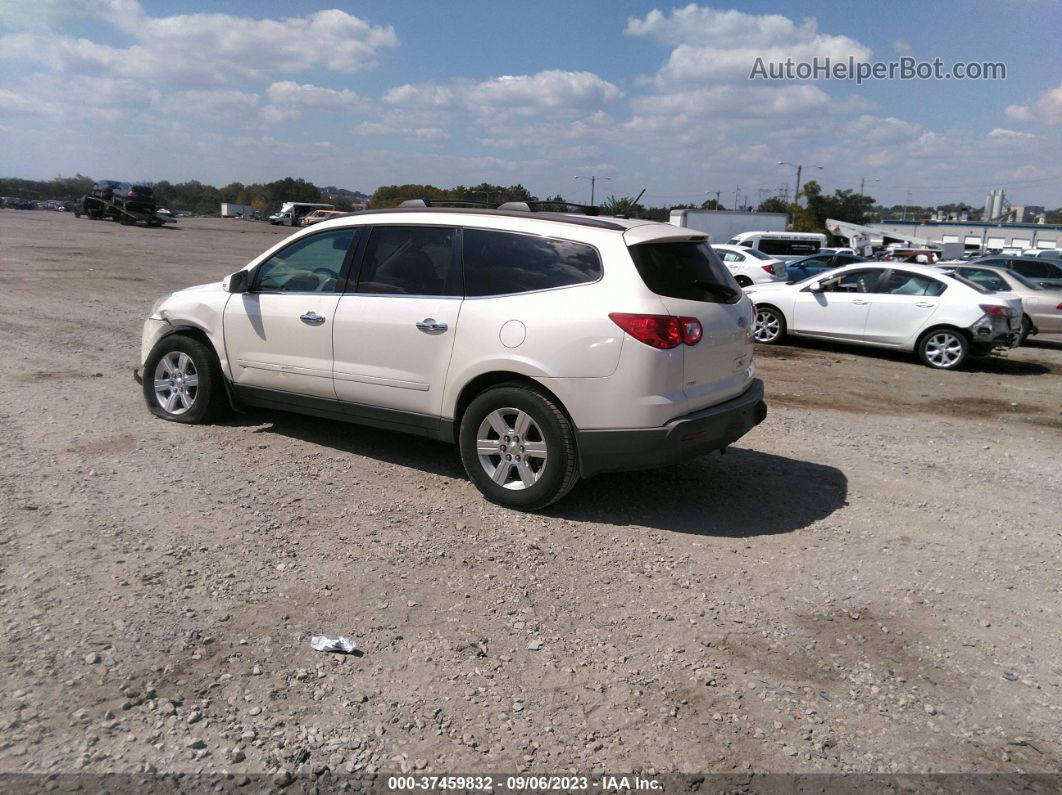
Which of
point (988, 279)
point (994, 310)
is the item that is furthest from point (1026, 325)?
point (994, 310)

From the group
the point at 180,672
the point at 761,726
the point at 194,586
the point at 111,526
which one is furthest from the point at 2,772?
the point at 761,726

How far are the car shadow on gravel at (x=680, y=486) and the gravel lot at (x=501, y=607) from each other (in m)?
0.03

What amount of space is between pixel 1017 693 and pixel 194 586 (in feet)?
12.3

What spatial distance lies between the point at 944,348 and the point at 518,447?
9464mm

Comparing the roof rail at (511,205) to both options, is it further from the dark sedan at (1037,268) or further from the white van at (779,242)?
the white van at (779,242)

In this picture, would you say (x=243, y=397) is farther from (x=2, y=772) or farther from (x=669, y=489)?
(x=2, y=772)

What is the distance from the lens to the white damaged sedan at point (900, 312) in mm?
11891

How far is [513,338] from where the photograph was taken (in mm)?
5000

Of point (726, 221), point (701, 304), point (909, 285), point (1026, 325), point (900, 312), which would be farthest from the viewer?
point (726, 221)

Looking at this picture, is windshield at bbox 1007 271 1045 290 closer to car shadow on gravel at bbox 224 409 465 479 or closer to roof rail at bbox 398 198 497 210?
roof rail at bbox 398 198 497 210

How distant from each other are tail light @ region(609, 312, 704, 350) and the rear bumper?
47 cm

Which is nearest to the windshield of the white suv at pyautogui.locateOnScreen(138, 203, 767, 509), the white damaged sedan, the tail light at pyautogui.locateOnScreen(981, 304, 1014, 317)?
the white damaged sedan

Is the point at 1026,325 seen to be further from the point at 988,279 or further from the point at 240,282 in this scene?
the point at 240,282

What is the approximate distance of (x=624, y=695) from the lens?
331 cm
